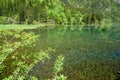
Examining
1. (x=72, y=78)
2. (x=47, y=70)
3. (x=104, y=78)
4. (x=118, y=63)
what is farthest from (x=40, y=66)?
(x=118, y=63)

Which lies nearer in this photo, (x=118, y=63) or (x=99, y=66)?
(x=99, y=66)

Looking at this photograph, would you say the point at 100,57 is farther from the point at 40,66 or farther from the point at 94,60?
the point at 40,66

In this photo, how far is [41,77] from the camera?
42250mm

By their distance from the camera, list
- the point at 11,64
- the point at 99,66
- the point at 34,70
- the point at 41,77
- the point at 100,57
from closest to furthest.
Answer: the point at 41,77
the point at 34,70
the point at 11,64
the point at 99,66
the point at 100,57

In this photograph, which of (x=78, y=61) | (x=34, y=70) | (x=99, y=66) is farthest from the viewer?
(x=78, y=61)

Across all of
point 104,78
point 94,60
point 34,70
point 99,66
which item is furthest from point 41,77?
point 94,60

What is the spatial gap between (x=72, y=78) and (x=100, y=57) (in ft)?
77.9

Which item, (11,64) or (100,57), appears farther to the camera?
(100,57)

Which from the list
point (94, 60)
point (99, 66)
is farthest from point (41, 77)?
point (94, 60)

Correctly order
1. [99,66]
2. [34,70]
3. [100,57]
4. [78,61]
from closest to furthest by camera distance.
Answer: [34,70], [99,66], [78,61], [100,57]

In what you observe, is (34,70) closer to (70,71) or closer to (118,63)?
(70,71)

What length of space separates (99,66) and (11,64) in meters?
18.8

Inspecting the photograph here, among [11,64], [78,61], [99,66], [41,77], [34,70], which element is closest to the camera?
[41,77]

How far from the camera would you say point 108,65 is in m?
55.7
